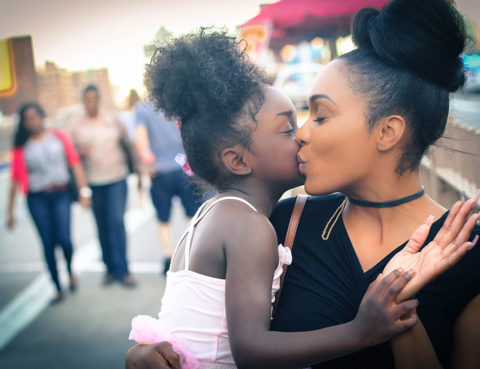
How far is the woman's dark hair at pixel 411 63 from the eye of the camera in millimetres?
1286

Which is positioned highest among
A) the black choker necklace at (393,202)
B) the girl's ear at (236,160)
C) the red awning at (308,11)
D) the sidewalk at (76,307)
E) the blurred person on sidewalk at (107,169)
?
the red awning at (308,11)

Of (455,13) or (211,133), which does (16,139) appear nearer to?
(211,133)

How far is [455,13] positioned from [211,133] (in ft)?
2.56

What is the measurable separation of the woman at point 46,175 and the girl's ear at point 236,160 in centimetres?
361

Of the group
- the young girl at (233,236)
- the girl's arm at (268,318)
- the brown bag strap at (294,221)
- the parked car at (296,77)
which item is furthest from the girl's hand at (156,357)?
the parked car at (296,77)

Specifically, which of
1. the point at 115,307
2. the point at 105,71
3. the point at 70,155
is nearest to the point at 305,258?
the point at 115,307

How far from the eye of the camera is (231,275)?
133 cm

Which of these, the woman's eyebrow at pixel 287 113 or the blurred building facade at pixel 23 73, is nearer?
the woman's eyebrow at pixel 287 113

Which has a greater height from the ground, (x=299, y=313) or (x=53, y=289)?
(x=299, y=313)

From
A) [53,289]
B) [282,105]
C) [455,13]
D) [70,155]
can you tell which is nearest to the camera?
[455,13]

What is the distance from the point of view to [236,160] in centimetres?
160

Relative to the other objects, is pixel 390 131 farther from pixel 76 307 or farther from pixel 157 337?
pixel 76 307

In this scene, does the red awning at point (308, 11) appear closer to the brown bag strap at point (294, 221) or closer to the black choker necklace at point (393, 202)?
the brown bag strap at point (294, 221)

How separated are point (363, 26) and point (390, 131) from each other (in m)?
0.31
